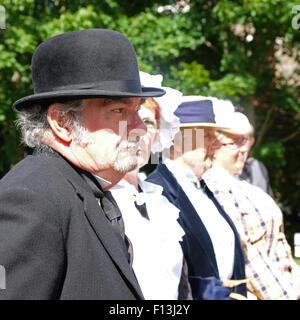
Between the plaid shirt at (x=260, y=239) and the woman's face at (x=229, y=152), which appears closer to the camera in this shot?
the plaid shirt at (x=260, y=239)

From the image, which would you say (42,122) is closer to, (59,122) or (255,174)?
(59,122)

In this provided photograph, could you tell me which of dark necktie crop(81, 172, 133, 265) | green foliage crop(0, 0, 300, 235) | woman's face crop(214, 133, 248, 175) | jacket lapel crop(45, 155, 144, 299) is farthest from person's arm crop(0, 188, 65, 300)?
green foliage crop(0, 0, 300, 235)

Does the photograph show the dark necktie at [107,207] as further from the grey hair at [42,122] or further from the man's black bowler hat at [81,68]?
the man's black bowler hat at [81,68]

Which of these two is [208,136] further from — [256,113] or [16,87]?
[256,113]

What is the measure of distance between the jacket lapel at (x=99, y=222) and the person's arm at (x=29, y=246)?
6.5 inches

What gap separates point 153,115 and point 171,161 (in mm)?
364

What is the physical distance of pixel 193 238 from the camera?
254 cm

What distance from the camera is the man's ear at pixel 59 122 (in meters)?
1.68

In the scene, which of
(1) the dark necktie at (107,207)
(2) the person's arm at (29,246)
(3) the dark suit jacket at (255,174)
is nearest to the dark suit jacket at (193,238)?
(1) the dark necktie at (107,207)

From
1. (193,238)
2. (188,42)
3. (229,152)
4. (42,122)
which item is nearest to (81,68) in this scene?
(42,122)

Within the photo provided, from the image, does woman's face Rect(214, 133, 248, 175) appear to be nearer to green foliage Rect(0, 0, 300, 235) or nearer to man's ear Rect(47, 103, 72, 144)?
man's ear Rect(47, 103, 72, 144)

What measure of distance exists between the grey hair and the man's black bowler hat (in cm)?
3

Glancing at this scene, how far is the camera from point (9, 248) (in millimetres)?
1327

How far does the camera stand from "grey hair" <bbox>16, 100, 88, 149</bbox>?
1.68 m
